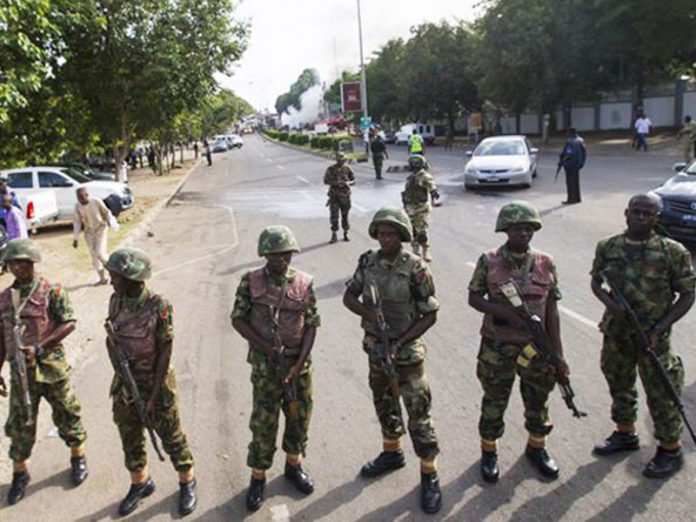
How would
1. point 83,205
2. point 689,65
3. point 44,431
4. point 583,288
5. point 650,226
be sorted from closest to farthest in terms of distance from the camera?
point 650,226
point 44,431
point 583,288
point 83,205
point 689,65

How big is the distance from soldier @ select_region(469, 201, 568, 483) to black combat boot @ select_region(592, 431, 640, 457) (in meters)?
0.42

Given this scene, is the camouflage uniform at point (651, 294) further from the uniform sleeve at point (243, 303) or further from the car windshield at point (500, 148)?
the car windshield at point (500, 148)

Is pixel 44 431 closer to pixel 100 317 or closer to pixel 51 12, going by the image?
pixel 100 317

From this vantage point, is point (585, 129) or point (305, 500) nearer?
point (305, 500)

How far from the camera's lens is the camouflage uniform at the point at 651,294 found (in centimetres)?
359

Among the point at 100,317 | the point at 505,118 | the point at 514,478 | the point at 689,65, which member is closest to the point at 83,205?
the point at 100,317

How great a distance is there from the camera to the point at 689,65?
32750 millimetres

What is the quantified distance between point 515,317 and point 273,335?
53.9 inches

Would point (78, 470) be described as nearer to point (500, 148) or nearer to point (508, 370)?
point (508, 370)

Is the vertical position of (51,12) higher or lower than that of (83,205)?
higher

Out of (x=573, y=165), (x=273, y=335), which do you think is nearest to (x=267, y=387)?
(x=273, y=335)

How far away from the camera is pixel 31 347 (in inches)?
148

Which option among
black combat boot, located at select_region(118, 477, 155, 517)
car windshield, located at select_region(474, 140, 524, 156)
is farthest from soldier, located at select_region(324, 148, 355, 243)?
car windshield, located at select_region(474, 140, 524, 156)

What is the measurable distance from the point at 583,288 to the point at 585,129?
122 ft
